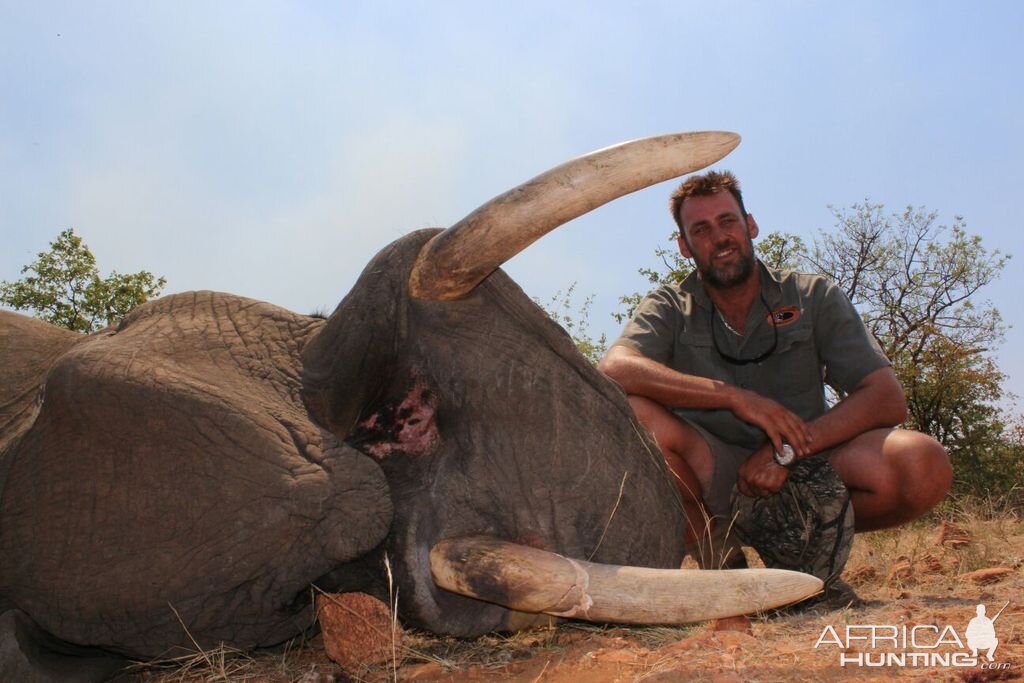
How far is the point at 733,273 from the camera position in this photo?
5.10 m

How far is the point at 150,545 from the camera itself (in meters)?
2.62

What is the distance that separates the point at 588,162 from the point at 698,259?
2648mm

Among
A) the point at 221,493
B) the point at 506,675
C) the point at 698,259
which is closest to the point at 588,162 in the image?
the point at 221,493

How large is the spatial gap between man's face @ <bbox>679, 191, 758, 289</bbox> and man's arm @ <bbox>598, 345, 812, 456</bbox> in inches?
23.3

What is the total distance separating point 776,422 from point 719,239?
3.84 feet

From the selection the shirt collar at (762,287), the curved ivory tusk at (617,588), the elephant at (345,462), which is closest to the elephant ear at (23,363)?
the elephant at (345,462)

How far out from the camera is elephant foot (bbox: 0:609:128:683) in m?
2.77

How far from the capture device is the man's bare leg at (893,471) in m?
4.54

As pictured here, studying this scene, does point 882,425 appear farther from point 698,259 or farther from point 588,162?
point 588,162

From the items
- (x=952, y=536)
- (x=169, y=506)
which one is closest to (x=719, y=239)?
(x=952, y=536)

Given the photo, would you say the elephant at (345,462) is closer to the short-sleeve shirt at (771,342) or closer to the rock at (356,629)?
the rock at (356,629)

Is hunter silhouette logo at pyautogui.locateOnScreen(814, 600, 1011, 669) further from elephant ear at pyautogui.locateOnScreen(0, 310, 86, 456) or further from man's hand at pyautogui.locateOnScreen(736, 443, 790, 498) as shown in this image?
elephant ear at pyautogui.locateOnScreen(0, 310, 86, 456)

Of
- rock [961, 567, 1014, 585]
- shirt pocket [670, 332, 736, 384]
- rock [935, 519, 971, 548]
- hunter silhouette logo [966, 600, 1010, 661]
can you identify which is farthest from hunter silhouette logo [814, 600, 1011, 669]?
rock [935, 519, 971, 548]

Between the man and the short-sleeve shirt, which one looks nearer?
the man
